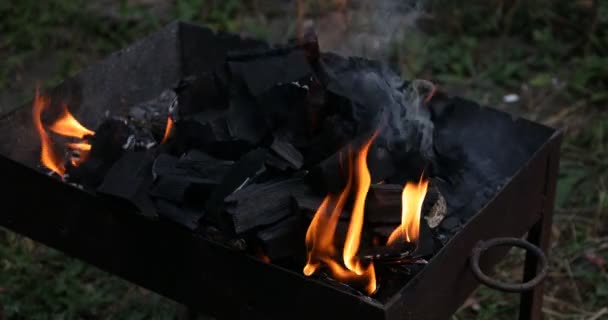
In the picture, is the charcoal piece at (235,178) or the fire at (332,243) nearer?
the fire at (332,243)

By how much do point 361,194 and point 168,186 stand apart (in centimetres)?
52

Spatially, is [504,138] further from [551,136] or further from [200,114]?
[200,114]

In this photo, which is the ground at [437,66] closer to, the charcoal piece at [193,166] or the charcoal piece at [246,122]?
the charcoal piece at [246,122]

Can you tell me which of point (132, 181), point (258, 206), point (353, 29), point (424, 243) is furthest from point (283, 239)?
point (353, 29)

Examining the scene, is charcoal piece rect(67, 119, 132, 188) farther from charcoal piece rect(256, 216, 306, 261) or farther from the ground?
the ground

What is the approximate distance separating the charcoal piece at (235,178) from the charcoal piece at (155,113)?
518 millimetres

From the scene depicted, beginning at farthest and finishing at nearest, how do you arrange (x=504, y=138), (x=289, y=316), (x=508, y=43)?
(x=508, y=43)
(x=504, y=138)
(x=289, y=316)

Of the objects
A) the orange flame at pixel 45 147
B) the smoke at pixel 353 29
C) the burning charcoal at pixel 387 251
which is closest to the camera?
the burning charcoal at pixel 387 251

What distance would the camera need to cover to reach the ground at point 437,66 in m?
3.25

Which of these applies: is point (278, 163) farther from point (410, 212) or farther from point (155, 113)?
point (155, 113)

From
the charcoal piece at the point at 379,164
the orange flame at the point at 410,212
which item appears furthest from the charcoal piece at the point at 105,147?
the orange flame at the point at 410,212

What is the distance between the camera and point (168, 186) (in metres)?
2.16

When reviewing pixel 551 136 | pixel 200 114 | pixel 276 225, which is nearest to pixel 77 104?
pixel 200 114

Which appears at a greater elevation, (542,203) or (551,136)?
(551,136)
